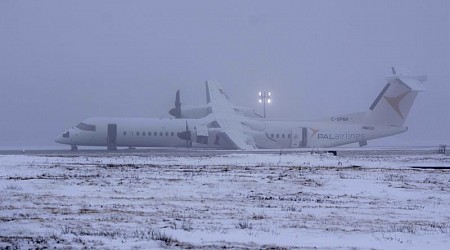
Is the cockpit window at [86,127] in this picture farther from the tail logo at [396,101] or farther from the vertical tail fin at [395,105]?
the tail logo at [396,101]

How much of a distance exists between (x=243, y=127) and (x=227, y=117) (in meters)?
2.09

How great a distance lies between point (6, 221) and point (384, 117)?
1890 inches

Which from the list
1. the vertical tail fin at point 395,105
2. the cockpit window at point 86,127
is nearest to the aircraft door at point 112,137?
the cockpit window at point 86,127

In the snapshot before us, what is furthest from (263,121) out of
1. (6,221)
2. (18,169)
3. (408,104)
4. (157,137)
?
(6,221)

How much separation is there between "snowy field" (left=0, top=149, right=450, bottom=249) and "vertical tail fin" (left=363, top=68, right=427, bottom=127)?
1260 inches

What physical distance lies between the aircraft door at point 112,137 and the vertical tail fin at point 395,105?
2460 cm

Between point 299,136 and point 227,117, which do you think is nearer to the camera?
point 227,117

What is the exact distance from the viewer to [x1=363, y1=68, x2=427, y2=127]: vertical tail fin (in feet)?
177

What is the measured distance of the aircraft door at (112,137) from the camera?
165 ft

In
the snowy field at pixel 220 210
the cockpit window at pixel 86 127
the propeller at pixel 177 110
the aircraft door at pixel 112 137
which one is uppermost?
the propeller at pixel 177 110

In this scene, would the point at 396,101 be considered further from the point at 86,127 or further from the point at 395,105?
the point at 86,127

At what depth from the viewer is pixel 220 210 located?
1288 cm

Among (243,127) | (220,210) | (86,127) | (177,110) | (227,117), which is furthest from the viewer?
(177,110)

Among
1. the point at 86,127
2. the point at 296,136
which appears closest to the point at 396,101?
the point at 296,136
